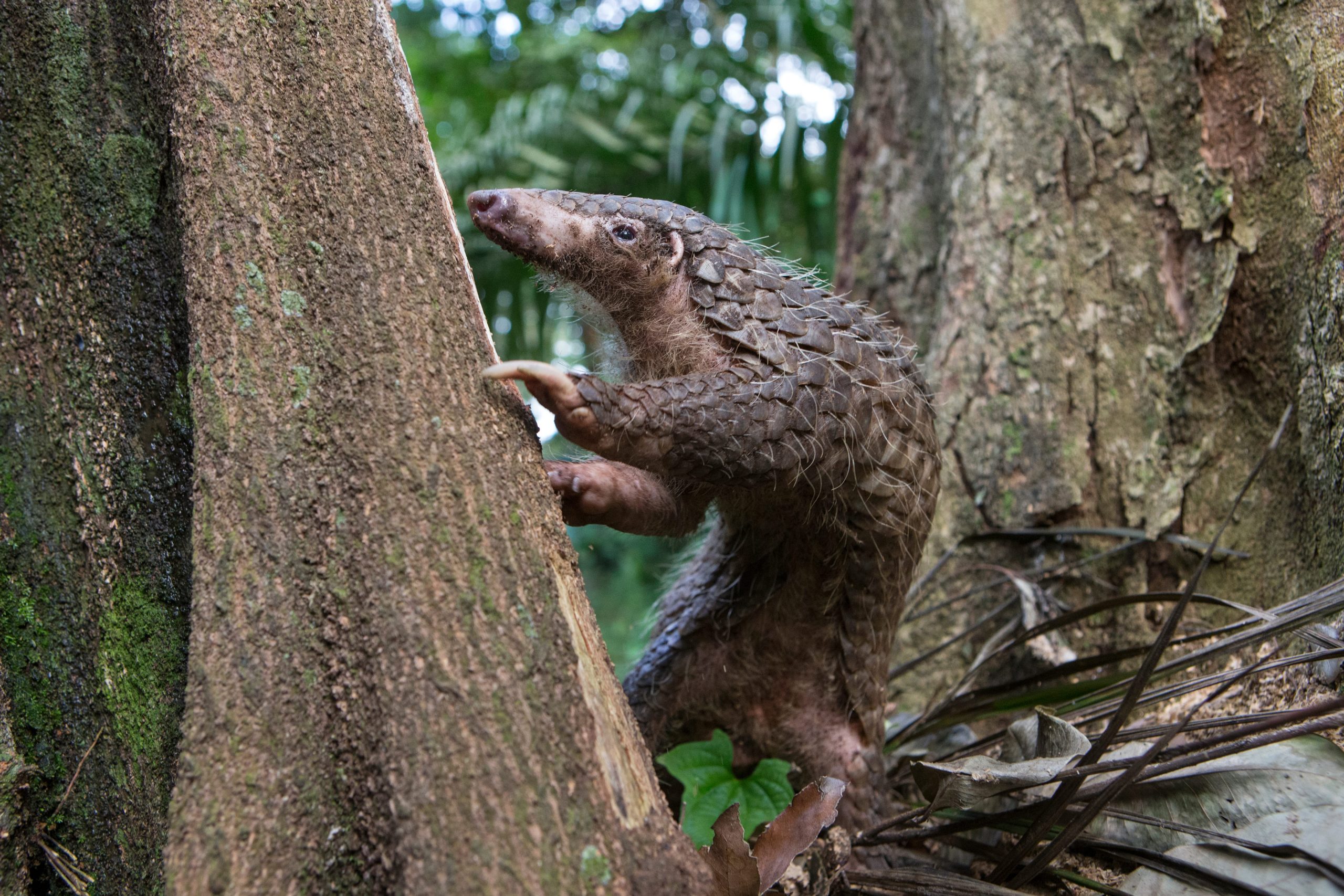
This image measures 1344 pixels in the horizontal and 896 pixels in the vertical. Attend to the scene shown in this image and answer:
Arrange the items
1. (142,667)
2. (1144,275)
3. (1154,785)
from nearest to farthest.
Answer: (142,667), (1154,785), (1144,275)

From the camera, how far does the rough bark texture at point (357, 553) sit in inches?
44.7

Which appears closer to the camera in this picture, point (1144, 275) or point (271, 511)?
point (271, 511)

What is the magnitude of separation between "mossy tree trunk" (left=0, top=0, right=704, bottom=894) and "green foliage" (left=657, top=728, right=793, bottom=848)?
70cm

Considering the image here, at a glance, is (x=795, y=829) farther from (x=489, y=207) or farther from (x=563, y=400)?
(x=489, y=207)

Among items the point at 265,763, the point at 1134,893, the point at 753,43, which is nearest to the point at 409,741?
the point at 265,763

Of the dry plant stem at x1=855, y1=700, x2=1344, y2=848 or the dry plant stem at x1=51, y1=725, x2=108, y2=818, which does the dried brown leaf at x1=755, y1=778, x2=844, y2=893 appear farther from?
the dry plant stem at x1=51, y1=725, x2=108, y2=818

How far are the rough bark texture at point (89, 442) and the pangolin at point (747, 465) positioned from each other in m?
0.64

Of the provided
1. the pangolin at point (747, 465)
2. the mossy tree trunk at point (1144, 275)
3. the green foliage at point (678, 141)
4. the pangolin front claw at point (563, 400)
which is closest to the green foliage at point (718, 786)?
the pangolin at point (747, 465)

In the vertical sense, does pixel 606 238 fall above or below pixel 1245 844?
above

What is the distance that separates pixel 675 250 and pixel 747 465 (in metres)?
0.57

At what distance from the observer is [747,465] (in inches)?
67.2

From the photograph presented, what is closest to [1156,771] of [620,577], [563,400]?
[563,400]

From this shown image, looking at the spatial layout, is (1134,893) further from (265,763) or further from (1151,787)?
(265,763)

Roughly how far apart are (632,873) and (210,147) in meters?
1.23
